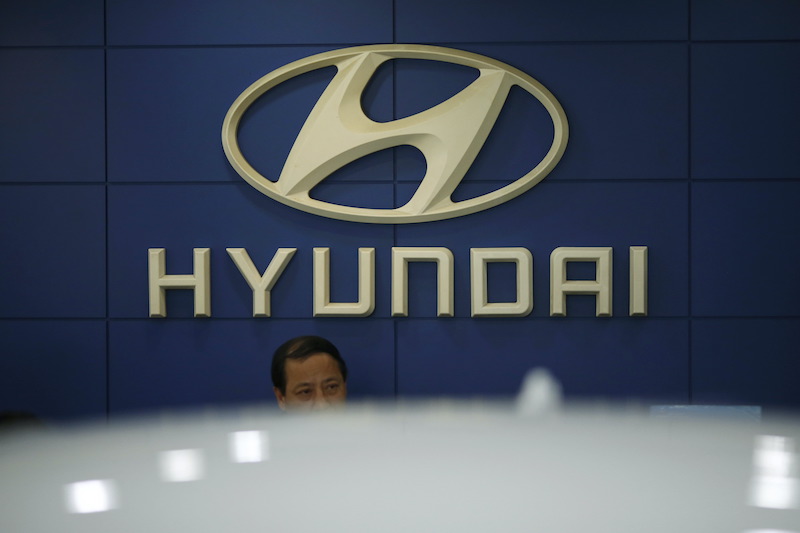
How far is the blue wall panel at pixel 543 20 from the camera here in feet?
9.48

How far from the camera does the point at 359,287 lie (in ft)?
9.45

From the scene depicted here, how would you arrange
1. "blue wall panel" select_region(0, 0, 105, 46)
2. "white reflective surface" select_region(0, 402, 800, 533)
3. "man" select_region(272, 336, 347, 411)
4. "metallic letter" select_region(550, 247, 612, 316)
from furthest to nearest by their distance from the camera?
"blue wall panel" select_region(0, 0, 105, 46) < "metallic letter" select_region(550, 247, 612, 316) < "man" select_region(272, 336, 347, 411) < "white reflective surface" select_region(0, 402, 800, 533)

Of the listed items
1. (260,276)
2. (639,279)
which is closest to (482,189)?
(639,279)

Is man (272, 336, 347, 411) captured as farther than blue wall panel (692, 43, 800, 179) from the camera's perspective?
No

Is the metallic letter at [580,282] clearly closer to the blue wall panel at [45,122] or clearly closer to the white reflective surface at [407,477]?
the blue wall panel at [45,122]

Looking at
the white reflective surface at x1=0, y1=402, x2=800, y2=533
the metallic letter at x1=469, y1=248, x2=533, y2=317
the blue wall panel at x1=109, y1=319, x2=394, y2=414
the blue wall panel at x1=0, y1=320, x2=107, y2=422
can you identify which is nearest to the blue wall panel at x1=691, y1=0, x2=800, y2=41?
the metallic letter at x1=469, y1=248, x2=533, y2=317

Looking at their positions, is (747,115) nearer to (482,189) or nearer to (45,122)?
(482,189)

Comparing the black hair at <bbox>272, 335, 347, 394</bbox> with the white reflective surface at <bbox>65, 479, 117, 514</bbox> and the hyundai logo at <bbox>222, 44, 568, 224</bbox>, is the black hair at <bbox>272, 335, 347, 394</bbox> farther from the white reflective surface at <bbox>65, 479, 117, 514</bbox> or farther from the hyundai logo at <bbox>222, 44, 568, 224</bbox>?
the white reflective surface at <bbox>65, 479, 117, 514</bbox>

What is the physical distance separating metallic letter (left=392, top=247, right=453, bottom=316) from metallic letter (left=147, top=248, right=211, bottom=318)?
699 millimetres

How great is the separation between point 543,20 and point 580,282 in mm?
984

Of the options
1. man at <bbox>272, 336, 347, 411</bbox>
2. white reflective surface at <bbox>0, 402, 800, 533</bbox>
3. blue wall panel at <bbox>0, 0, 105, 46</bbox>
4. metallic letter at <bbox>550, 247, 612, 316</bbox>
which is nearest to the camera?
white reflective surface at <bbox>0, 402, 800, 533</bbox>

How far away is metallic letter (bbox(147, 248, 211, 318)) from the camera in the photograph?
290 centimetres

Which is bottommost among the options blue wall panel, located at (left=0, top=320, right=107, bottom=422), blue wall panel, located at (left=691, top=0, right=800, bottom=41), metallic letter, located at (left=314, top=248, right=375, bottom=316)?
blue wall panel, located at (left=0, top=320, right=107, bottom=422)

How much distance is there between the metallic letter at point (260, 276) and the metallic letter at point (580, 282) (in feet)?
3.17
